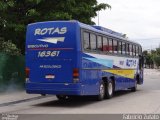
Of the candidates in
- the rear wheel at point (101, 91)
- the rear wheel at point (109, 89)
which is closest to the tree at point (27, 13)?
the rear wheel at point (109, 89)

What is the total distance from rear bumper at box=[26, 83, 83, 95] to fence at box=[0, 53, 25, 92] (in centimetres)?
565

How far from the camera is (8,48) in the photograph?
24703mm

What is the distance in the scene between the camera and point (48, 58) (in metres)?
17.7

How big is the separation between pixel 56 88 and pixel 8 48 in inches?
317

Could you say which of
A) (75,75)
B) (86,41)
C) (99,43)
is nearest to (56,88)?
(75,75)

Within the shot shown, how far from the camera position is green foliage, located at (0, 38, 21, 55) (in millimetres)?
24661

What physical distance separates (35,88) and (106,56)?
14.1 ft

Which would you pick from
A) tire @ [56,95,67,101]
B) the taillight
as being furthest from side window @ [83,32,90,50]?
tire @ [56,95,67,101]

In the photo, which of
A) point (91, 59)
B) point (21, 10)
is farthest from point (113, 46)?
point (21, 10)

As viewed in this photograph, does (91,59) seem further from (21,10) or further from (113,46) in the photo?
(21,10)

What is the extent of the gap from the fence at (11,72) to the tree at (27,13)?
1.69 meters

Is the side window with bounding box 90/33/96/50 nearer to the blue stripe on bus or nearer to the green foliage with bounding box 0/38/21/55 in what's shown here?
the blue stripe on bus

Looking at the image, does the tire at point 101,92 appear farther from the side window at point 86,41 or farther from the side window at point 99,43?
the side window at point 86,41

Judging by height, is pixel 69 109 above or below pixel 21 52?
below
